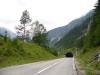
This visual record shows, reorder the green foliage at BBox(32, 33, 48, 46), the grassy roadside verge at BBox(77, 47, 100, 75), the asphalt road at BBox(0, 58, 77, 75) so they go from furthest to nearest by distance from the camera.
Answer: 1. the green foliage at BBox(32, 33, 48, 46)
2. the asphalt road at BBox(0, 58, 77, 75)
3. the grassy roadside verge at BBox(77, 47, 100, 75)

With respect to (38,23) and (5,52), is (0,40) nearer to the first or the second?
(5,52)

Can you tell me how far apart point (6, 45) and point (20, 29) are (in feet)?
174

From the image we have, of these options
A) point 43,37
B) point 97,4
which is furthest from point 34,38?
point 97,4

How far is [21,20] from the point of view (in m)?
110

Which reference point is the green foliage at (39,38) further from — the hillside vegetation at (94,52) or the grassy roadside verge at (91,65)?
the grassy roadside verge at (91,65)

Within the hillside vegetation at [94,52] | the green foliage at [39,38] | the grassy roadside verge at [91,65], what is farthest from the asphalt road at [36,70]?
the green foliage at [39,38]

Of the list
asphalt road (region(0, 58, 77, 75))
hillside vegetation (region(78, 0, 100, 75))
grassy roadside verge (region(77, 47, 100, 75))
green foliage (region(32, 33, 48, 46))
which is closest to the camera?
grassy roadside verge (region(77, 47, 100, 75))

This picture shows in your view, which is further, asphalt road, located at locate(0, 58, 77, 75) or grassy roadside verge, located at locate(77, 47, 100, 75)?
asphalt road, located at locate(0, 58, 77, 75)

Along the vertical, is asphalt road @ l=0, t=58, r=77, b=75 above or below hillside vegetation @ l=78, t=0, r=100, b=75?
below

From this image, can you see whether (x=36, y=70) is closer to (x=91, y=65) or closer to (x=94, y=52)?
(x=91, y=65)

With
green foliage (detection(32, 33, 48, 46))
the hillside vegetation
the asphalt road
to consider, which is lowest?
the asphalt road

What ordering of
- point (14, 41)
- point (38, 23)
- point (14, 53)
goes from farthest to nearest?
point (38, 23), point (14, 41), point (14, 53)

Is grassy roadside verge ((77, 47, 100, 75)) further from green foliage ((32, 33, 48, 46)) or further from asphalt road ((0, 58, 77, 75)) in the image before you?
green foliage ((32, 33, 48, 46))

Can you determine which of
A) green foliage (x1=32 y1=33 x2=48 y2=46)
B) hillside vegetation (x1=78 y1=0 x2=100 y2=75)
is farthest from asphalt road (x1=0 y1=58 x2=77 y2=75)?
green foliage (x1=32 y1=33 x2=48 y2=46)
